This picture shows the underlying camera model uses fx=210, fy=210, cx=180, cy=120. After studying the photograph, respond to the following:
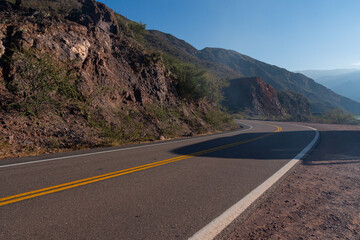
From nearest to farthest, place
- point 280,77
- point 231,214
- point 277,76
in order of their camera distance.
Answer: point 231,214 < point 280,77 < point 277,76

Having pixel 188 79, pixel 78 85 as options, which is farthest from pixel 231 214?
pixel 188 79

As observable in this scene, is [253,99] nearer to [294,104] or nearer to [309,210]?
[294,104]

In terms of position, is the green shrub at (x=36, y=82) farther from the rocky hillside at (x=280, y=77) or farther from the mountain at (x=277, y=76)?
the rocky hillside at (x=280, y=77)

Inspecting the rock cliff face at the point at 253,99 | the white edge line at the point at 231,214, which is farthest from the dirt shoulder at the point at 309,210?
the rock cliff face at the point at 253,99

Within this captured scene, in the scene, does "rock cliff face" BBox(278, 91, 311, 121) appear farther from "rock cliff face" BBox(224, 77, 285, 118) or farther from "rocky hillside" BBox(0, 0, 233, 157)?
"rocky hillside" BBox(0, 0, 233, 157)

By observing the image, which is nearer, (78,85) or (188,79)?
(78,85)

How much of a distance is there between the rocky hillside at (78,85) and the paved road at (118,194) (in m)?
2.66

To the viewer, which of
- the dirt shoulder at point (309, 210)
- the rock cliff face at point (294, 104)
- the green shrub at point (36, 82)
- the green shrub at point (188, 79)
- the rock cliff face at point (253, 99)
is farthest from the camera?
the rock cliff face at point (294, 104)

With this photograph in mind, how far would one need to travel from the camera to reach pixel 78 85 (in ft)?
37.1

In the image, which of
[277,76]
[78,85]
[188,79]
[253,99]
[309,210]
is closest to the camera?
[309,210]

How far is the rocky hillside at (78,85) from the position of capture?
8.41 metres

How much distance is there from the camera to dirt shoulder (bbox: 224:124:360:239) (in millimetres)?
2926

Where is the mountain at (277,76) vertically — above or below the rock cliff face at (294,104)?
above

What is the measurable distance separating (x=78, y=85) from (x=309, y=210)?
11401mm
